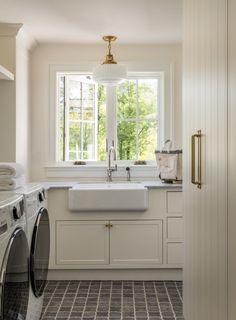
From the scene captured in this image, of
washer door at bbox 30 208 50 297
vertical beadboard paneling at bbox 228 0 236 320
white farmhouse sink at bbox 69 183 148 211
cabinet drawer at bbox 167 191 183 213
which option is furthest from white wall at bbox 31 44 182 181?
vertical beadboard paneling at bbox 228 0 236 320

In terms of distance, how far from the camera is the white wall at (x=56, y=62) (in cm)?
412

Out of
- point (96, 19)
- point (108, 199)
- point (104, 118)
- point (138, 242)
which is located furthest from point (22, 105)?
point (138, 242)

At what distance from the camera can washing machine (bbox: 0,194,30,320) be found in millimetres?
1658

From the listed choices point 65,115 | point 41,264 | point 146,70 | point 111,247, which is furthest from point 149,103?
point 41,264

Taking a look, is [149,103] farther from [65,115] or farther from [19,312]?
[19,312]

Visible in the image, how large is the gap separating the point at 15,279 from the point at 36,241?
1.78ft

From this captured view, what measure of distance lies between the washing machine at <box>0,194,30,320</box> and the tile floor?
2.86 feet

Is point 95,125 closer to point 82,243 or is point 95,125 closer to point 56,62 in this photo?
point 56,62

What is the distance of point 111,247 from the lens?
357 cm

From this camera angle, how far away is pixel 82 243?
11.7 ft

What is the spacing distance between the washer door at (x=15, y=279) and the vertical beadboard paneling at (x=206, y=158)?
0.86 metres

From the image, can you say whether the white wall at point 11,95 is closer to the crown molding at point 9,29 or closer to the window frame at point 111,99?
the crown molding at point 9,29

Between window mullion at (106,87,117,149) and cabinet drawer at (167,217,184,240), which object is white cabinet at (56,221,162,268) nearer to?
cabinet drawer at (167,217,184,240)

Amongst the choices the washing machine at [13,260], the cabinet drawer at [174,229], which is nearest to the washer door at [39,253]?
the washing machine at [13,260]
